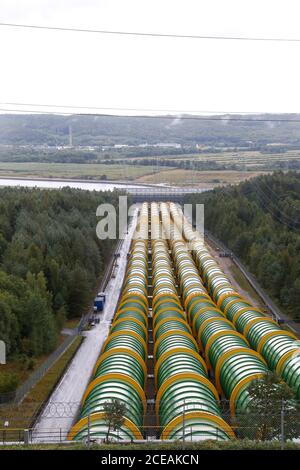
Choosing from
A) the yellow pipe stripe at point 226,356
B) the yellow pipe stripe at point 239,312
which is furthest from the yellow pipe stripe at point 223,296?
the yellow pipe stripe at point 226,356

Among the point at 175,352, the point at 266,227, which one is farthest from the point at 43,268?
the point at 266,227

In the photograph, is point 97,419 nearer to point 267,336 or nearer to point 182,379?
point 182,379

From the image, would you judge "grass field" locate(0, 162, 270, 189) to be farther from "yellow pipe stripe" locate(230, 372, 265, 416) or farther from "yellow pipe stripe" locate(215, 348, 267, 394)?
"yellow pipe stripe" locate(230, 372, 265, 416)

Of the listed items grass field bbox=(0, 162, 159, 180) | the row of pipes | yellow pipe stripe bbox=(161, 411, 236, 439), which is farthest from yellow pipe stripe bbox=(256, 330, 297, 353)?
grass field bbox=(0, 162, 159, 180)

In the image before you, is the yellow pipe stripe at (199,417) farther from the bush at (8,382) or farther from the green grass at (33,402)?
the bush at (8,382)
